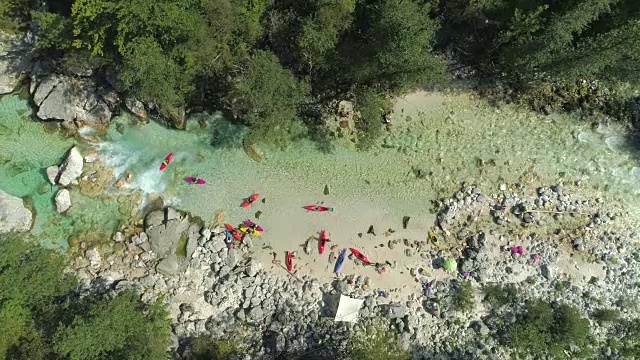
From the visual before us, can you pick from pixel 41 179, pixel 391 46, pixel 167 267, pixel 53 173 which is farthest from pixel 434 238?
pixel 41 179

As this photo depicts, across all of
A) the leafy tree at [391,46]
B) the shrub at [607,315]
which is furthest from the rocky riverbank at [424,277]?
the leafy tree at [391,46]

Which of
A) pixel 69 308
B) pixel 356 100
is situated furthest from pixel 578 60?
pixel 69 308

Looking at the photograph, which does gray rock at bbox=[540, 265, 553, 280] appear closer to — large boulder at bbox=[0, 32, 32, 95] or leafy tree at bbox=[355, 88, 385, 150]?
leafy tree at bbox=[355, 88, 385, 150]

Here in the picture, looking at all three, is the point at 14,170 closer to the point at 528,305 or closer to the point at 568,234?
the point at 528,305

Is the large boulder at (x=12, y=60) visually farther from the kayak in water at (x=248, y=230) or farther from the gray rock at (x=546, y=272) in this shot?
the gray rock at (x=546, y=272)

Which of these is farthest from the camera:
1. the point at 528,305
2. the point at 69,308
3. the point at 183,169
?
the point at 183,169
